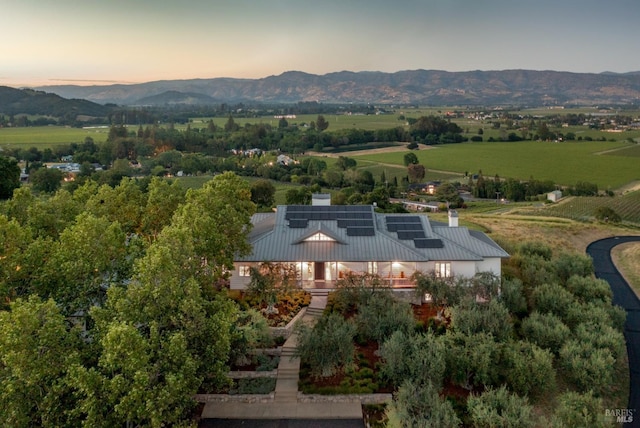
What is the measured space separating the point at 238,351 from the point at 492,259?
1867 centimetres

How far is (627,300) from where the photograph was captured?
3575cm

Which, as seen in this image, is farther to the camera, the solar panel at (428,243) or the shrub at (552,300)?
the solar panel at (428,243)

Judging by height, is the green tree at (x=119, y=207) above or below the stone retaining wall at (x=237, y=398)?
above

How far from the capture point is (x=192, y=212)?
1033 inches

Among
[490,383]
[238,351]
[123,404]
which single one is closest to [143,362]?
[123,404]

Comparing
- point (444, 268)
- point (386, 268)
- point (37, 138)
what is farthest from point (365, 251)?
point (37, 138)

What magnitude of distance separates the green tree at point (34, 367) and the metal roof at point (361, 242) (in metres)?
15.8

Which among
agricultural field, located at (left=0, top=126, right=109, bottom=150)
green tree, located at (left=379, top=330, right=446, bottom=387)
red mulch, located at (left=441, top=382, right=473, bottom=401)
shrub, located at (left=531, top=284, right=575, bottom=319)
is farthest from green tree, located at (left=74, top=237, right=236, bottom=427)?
agricultural field, located at (left=0, top=126, right=109, bottom=150)

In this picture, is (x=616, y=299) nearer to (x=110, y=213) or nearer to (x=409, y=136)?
(x=110, y=213)

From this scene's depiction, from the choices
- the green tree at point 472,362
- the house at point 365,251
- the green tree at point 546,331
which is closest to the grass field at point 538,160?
the house at point 365,251

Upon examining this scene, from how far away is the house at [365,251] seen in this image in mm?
31438

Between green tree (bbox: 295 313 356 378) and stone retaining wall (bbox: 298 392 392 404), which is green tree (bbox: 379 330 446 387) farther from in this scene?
green tree (bbox: 295 313 356 378)

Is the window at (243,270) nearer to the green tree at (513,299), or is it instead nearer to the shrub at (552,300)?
the green tree at (513,299)

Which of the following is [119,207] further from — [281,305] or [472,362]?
[472,362]
